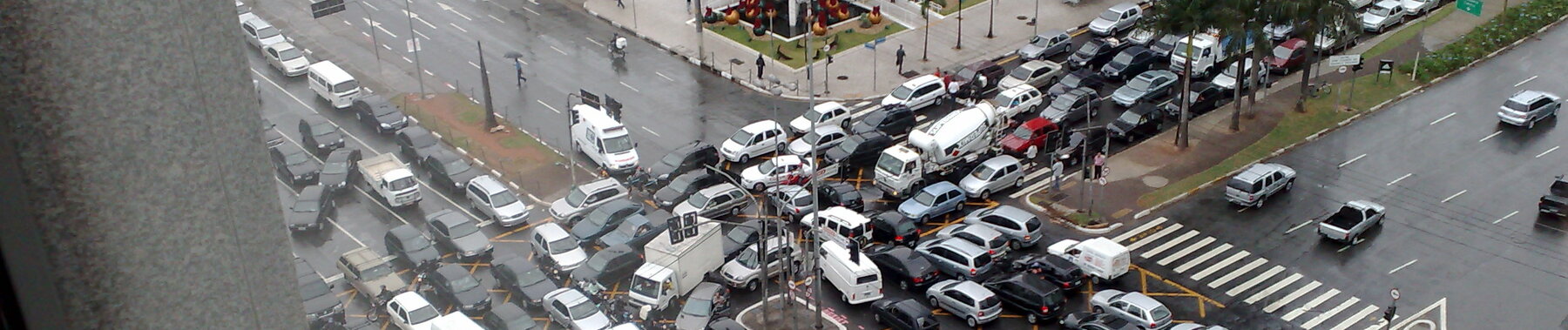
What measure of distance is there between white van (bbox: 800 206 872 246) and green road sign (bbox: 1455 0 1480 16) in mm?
30285

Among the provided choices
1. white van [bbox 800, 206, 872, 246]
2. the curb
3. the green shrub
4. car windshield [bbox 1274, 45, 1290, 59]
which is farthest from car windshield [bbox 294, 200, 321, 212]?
the green shrub

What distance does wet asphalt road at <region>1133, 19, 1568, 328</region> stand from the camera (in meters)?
41.7

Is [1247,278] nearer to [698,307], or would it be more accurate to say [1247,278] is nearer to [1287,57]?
[698,307]

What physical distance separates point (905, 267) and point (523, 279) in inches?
444

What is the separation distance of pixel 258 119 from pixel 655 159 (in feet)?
156

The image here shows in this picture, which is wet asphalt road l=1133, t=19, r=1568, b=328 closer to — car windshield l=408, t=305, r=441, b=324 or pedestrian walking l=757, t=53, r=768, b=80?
pedestrian walking l=757, t=53, r=768, b=80

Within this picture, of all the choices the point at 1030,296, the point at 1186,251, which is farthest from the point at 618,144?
the point at 1186,251

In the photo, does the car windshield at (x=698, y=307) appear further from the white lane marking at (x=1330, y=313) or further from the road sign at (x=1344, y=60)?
the road sign at (x=1344, y=60)

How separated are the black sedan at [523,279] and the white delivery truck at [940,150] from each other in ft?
41.3

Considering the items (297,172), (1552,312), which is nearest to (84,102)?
(1552,312)

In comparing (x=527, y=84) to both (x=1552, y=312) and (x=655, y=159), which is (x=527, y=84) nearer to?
(x=655, y=159)

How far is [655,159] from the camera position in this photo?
171 feet

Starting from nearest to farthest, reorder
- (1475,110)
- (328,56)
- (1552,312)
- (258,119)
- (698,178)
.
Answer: (258,119), (1552,312), (698,178), (1475,110), (328,56)

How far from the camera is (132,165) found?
447cm
